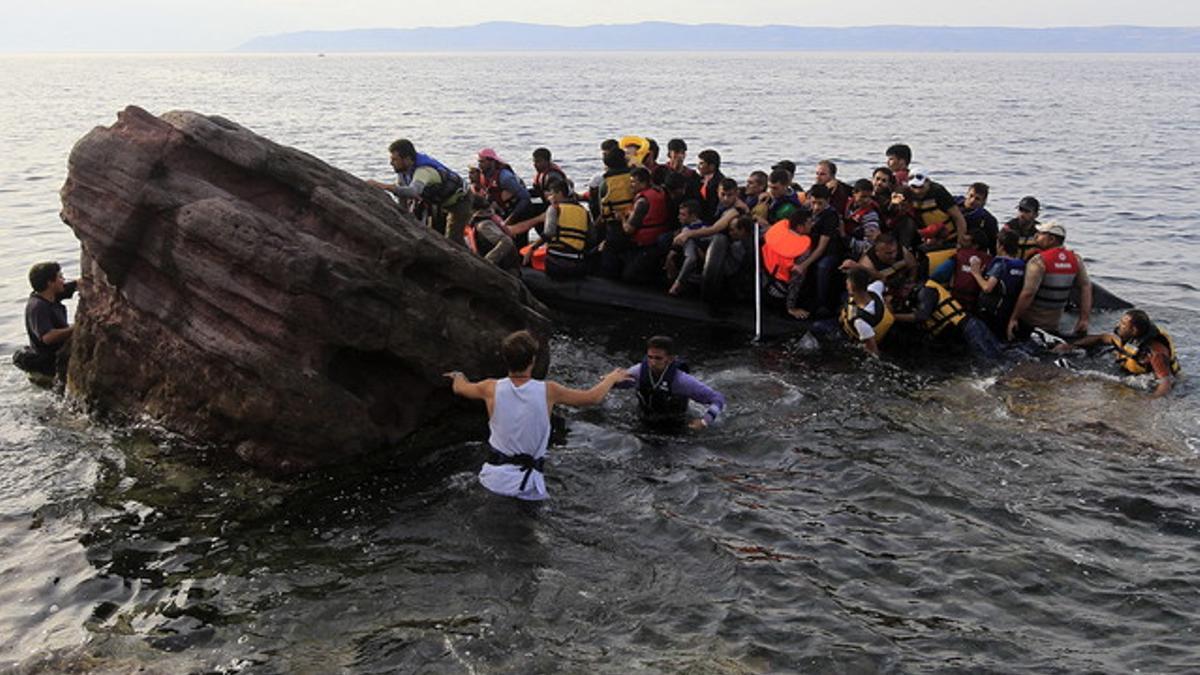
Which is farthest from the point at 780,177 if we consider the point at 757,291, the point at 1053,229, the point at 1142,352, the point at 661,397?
the point at 661,397

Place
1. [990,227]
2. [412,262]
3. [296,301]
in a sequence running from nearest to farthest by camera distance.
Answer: [296,301], [412,262], [990,227]

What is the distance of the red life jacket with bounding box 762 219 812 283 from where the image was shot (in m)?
16.5

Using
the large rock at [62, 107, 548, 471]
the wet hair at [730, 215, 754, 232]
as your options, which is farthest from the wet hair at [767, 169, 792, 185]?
the large rock at [62, 107, 548, 471]

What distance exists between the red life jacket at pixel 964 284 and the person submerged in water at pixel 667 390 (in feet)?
18.7

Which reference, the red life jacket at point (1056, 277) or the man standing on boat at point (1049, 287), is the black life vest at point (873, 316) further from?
the red life jacket at point (1056, 277)

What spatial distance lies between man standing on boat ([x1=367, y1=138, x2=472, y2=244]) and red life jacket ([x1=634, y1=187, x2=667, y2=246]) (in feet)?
9.74

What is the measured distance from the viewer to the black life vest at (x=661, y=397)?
12328 millimetres

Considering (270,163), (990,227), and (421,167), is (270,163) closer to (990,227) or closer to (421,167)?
(421,167)

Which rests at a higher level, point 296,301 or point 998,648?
point 296,301

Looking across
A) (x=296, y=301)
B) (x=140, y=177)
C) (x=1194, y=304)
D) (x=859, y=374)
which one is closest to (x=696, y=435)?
(x=859, y=374)

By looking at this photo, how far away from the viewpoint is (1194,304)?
2052 centimetres

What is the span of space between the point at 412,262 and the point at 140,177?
300 cm

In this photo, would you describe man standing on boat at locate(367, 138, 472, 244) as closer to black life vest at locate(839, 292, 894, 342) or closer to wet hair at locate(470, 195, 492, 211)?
wet hair at locate(470, 195, 492, 211)

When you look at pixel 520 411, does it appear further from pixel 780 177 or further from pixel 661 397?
pixel 780 177
